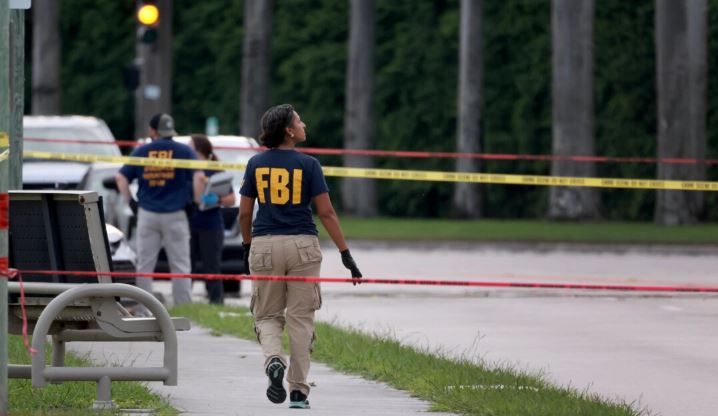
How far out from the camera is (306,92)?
51281 mm

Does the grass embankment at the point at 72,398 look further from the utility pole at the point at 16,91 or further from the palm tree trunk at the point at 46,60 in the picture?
the palm tree trunk at the point at 46,60

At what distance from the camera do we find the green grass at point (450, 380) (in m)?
10.1

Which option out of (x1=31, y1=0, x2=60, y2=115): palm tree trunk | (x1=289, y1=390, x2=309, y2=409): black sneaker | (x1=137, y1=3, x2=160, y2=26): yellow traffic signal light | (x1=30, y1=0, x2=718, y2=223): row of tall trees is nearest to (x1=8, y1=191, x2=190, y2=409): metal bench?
(x1=289, y1=390, x2=309, y2=409): black sneaker

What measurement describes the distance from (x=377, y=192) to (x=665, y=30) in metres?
13.4

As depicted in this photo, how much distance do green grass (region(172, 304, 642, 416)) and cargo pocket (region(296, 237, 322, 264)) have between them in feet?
3.31

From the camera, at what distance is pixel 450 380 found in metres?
11.5

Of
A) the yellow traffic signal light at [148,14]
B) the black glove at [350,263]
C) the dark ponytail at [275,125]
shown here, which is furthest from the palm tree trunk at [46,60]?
the black glove at [350,263]

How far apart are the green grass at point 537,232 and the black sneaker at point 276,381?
66.2 feet

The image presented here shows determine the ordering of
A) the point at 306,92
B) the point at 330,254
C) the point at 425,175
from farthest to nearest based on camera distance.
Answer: the point at 306,92 → the point at 330,254 → the point at 425,175

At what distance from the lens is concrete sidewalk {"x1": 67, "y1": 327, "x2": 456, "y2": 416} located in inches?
412

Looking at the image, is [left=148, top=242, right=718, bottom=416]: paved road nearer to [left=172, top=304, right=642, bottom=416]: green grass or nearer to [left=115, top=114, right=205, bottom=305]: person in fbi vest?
[left=172, top=304, right=642, bottom=416]: green grass

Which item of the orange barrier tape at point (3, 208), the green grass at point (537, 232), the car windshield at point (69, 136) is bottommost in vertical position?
the green grass at point (537, 232)

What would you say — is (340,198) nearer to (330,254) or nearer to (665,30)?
(665,30)

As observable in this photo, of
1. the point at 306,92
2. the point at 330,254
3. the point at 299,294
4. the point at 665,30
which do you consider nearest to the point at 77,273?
the point at 299,294
